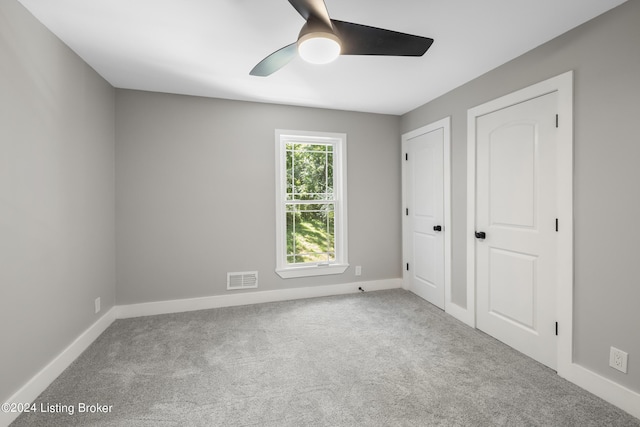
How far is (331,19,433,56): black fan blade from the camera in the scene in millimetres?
1529

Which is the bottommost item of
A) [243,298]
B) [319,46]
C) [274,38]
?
[243,298]

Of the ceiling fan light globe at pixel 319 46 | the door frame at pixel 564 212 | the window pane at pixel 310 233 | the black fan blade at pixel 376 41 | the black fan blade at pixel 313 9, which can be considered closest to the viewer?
the black fan blade at pixel 313 9

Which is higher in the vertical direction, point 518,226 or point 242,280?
point 518,226

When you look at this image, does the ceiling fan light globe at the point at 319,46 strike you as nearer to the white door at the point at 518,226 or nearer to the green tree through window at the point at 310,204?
the white door at the point at 518,226

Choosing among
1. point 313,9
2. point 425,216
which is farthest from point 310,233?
point 313,9

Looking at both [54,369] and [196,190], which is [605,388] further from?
[196,190]

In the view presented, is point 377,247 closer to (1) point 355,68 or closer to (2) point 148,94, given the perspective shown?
(1) point 355,68

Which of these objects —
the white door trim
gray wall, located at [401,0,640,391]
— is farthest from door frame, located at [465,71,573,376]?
the white door trim

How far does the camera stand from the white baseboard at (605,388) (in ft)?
5.64

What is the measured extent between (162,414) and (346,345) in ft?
4.62

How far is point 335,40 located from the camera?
1457 mm

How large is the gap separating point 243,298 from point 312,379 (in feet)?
5.65

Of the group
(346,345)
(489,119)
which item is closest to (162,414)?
(346,345)

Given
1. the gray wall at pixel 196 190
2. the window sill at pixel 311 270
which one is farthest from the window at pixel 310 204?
the gray wall at pixel 196 190
